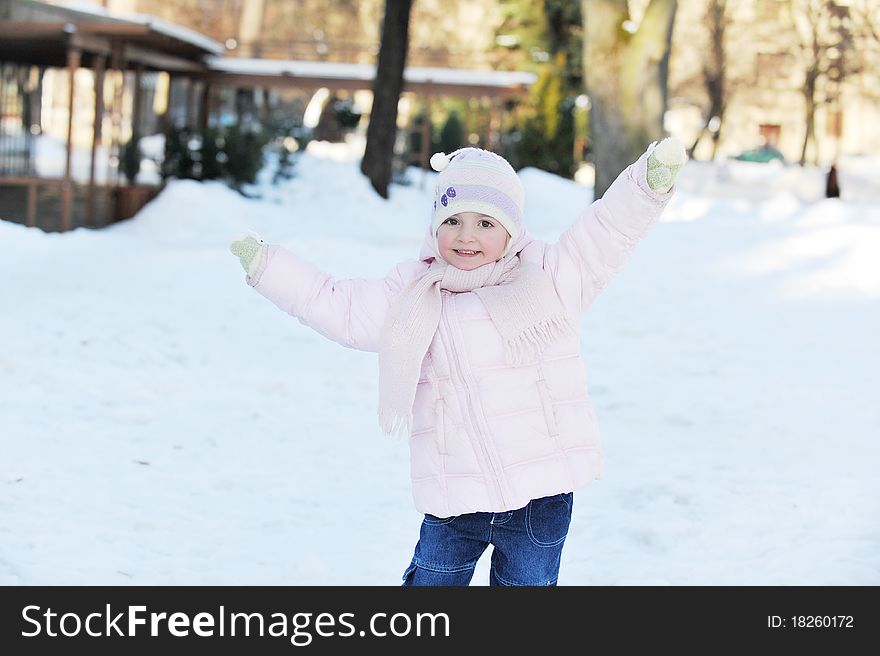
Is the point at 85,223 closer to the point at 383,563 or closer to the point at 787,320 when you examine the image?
the point at 787,320

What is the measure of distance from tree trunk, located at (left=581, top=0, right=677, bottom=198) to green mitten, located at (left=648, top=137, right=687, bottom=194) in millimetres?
12767

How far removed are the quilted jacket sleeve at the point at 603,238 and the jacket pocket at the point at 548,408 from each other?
0.74 ft

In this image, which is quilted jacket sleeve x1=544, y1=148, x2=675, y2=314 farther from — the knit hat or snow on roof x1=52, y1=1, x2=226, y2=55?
snow on roof x1=52, y1=1, x2=226, y2=55

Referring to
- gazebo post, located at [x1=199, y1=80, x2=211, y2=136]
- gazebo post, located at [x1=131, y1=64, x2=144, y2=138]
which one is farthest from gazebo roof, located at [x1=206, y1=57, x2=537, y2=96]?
gazebo post, located at [x1=131, y1=64, x2=144, y2=138]

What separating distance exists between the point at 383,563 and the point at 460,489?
1900mm

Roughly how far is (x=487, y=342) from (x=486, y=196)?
1.26 feet

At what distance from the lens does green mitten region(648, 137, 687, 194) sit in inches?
126

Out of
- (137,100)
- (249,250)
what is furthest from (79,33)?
(249,250)

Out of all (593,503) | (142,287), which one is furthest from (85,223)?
(593,503)

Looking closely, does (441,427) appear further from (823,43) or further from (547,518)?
(823,43)

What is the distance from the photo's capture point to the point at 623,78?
52.8ft

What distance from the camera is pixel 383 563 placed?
505cm

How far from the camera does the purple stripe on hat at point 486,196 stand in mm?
3311

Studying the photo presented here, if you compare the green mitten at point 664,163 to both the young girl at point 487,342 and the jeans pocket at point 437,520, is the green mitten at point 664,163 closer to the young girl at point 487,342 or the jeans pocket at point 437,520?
the young girl at point 487,342
